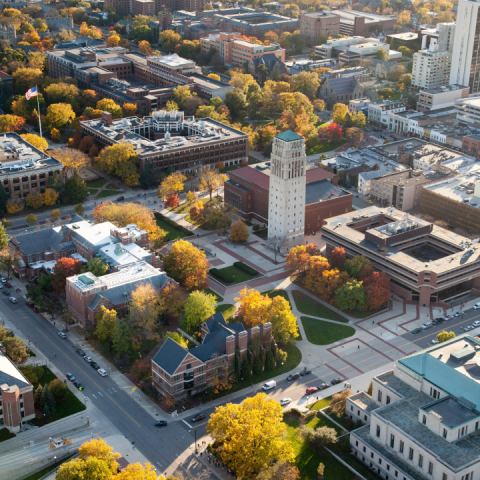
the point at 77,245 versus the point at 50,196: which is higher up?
the point at 77,245

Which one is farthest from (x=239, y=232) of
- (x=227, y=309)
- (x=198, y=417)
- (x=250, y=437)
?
(x=250, y=437)

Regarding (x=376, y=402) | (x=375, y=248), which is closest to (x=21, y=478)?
(x=376, y=402)

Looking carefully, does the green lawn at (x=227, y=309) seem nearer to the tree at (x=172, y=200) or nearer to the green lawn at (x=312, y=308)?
the green lawn at (x=312, y=308)

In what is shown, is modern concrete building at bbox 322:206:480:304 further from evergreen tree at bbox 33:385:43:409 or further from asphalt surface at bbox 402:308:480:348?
evergreen tree at bbox 33:385:43:409

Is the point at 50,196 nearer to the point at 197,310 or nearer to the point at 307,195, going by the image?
the point at 307,195

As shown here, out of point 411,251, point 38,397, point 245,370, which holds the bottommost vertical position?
point 38,397

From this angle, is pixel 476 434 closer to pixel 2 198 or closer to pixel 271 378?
pixel 271 378

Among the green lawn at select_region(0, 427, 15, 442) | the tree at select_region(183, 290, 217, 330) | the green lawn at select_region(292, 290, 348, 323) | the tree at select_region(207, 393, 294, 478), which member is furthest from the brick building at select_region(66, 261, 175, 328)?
the tree at select_region(207, 393, 294, 478)
